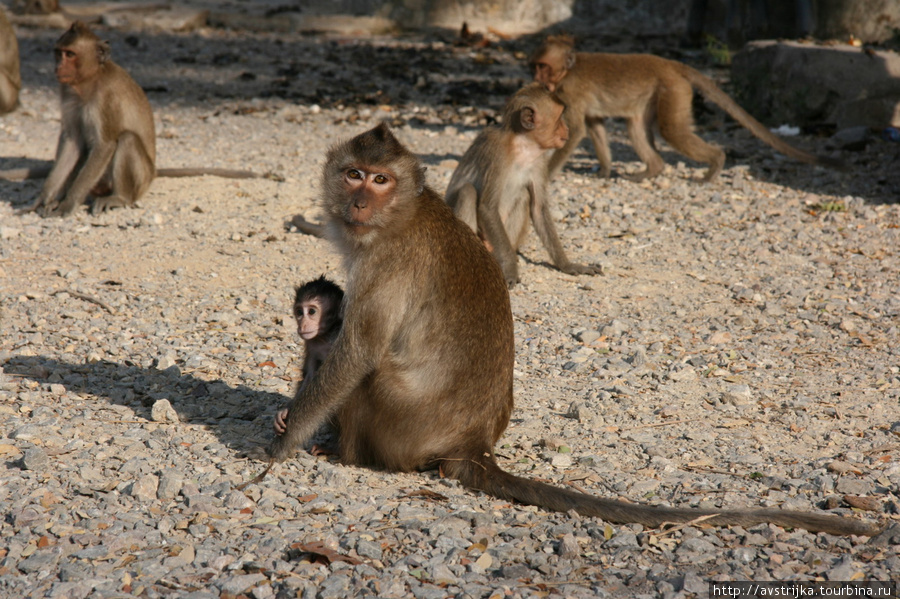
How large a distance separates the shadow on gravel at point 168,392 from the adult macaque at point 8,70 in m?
6.87

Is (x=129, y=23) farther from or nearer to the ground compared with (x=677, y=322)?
farther from the ground

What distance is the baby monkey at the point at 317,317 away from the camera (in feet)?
12.9

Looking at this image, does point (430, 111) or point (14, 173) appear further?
point (430, 111)

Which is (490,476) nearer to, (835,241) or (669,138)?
(835,241)

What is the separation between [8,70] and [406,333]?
9.01 m

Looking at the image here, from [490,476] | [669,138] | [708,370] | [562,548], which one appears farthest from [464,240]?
[669,138]

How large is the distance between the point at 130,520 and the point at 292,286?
3.07 m

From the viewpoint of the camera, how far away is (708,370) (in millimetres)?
5078

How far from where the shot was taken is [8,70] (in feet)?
35.2

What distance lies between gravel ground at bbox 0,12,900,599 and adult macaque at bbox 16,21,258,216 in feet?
0.79

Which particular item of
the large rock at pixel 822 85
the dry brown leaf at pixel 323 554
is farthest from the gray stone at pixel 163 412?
the large rock at pixel 822 85

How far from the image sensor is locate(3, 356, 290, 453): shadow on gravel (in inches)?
167

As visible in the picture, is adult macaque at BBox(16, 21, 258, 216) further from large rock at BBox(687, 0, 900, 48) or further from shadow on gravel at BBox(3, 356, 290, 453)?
large rock at BBox(687, 0, 900, 48)

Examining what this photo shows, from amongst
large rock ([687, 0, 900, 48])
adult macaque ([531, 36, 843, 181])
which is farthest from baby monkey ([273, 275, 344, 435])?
large rock ([687, 0, 900, 48])
